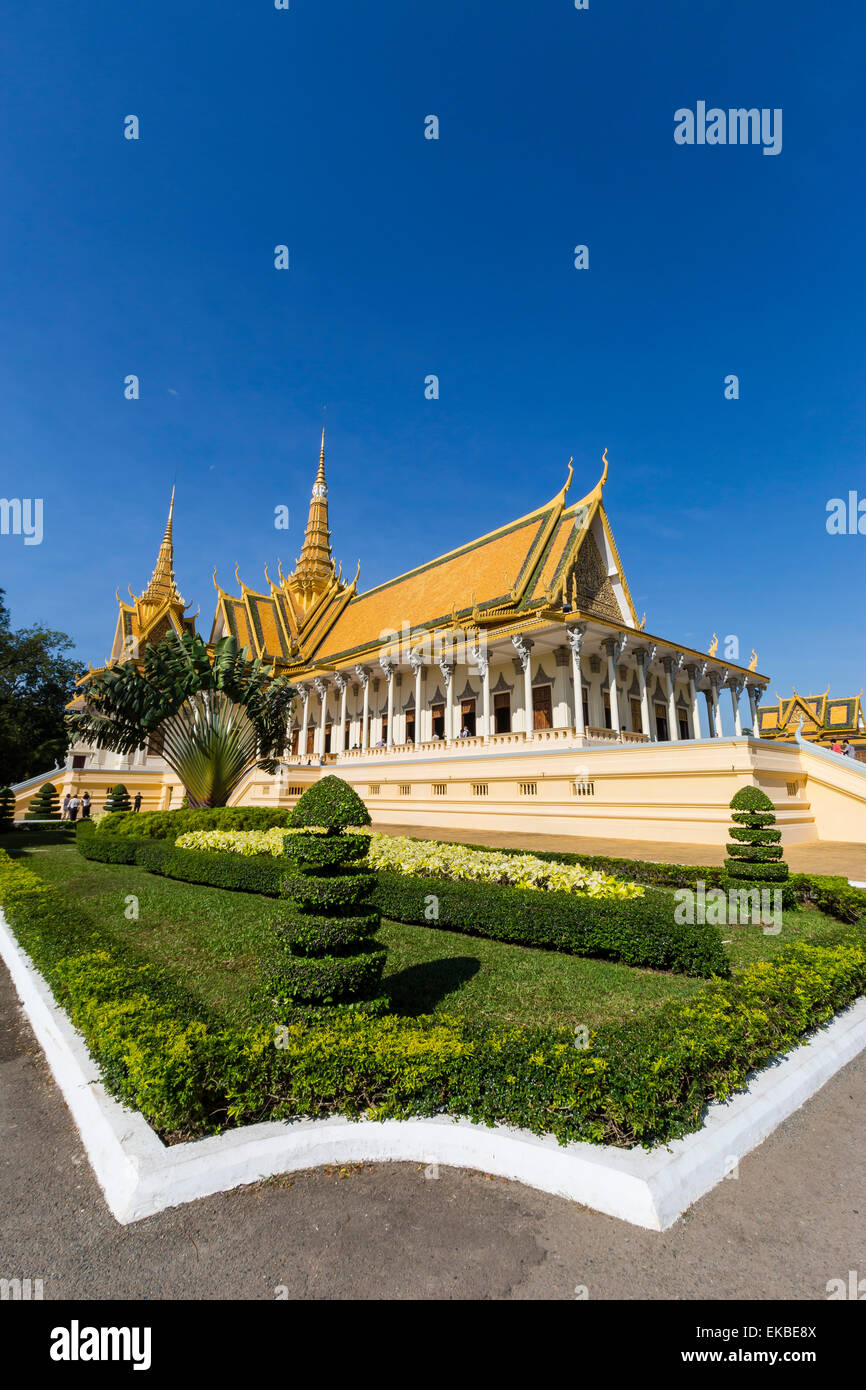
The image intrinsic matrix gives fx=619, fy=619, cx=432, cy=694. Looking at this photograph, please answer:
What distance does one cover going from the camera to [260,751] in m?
21.3

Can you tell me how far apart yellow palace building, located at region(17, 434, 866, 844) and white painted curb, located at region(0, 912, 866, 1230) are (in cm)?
1248

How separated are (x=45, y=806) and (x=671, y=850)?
111ft

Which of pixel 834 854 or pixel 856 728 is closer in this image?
pixel 834 854

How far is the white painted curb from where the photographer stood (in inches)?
126

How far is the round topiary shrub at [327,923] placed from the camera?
15.3 ft

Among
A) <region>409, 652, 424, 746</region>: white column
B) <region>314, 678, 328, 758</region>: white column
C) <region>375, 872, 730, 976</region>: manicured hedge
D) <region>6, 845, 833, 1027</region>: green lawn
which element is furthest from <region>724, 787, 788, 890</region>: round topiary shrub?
<region>314, 678, 328, 758</region>: white column

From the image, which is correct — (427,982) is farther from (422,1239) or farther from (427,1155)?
(422,1239)

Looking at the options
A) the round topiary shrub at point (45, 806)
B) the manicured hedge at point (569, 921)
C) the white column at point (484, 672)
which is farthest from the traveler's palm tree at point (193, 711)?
the round topiary shrub at point (45, 806)

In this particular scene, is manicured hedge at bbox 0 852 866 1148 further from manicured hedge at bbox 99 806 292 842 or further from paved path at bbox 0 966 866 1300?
manicured hedge at bbox 99 806 292 842

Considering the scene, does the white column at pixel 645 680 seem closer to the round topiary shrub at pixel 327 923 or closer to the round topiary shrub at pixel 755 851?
the round topiary shrub at pixel 755 851

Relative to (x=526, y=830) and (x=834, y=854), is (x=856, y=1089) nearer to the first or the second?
(x=834, y=854)

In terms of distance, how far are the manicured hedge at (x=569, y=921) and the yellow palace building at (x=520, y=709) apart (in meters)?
8.87
